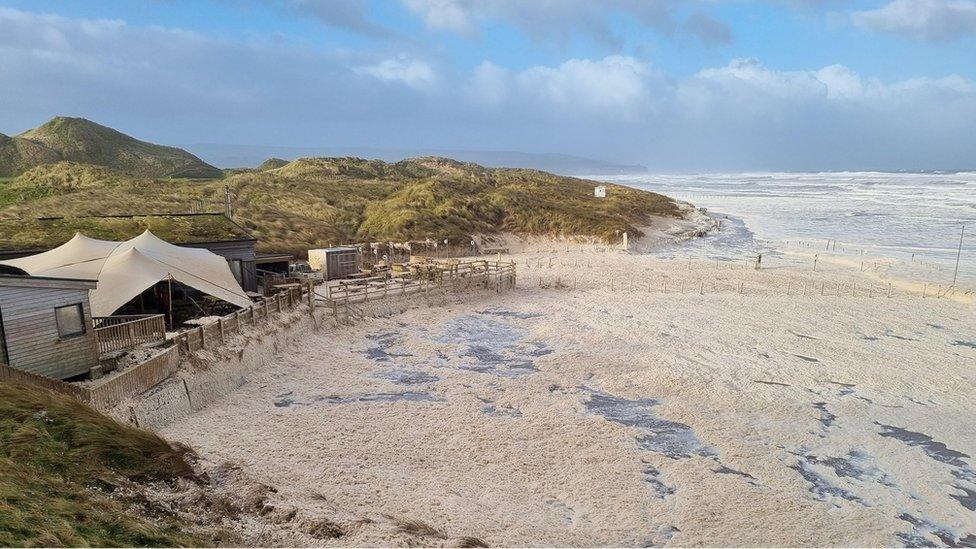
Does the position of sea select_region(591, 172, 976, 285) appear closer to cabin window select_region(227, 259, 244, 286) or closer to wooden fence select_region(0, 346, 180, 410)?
cabin window select_region(227, 259, 244, 286)

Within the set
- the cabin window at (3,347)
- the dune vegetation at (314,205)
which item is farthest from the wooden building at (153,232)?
the cabin window at (3,347)

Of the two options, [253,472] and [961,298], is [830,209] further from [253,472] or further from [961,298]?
[253,472]

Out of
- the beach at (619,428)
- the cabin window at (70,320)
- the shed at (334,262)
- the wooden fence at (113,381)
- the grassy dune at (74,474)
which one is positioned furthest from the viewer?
the shed at (334,262)

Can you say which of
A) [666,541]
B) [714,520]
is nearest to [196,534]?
[666,541]

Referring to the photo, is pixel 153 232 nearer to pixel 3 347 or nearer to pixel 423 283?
pixel 423 283

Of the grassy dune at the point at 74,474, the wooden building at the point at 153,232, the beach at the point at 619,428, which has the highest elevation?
the wooden building at the point at 153,232

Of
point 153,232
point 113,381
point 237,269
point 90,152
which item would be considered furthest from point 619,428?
point 90,152

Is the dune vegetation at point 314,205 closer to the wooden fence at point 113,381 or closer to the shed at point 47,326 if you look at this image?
the shed at point 47,326
